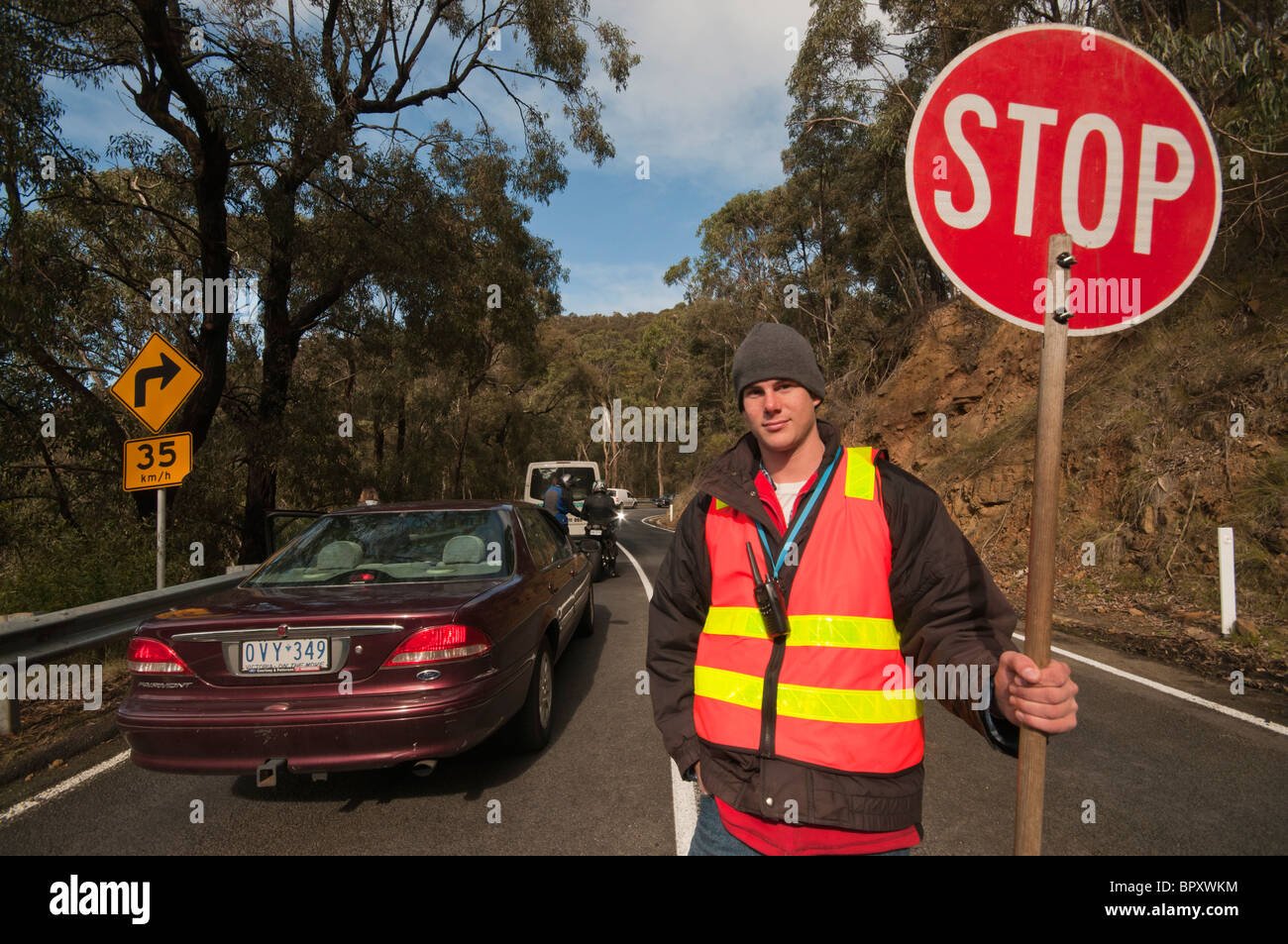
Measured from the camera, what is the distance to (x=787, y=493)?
6.19 ft

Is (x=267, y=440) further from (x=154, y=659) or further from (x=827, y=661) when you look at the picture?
(x=827, y=661)

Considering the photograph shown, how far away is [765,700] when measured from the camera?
1609 millimetres

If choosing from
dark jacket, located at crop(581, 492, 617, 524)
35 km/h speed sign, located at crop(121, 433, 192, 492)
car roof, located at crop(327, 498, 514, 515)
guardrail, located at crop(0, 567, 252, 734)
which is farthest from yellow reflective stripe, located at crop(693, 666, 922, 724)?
dark jacket, located at crop(581, 492, 617, 524)

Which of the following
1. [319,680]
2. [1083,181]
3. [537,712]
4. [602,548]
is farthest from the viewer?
[602,548]

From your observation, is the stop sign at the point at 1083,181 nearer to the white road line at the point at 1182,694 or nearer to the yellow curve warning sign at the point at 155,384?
the white road line at the point at 1182,694

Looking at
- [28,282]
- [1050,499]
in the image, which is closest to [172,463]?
[28,282]

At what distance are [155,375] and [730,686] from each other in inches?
314

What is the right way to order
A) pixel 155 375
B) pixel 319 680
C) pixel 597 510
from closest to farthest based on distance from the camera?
1. pixel 319 680
2. pixel 155 375
3. pixel 597 510

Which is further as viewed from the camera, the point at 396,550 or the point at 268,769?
the point at 396,550

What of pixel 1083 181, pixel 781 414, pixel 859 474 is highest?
pixel 1083 181

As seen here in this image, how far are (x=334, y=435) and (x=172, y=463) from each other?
6.62 metres

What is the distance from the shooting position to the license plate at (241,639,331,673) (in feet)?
11.6

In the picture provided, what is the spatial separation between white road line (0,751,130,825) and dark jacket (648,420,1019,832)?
12.7ft

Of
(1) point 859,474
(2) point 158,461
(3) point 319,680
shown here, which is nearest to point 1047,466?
(1) point 859,474
